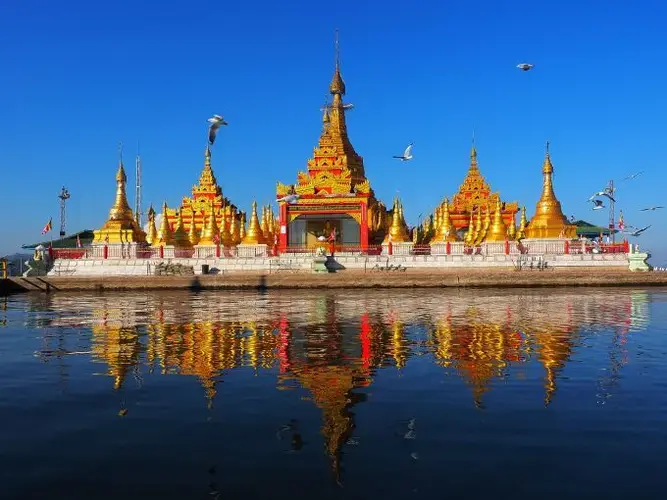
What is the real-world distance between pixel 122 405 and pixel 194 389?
3.50 ft

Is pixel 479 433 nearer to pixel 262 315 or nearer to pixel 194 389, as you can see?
pixel 194 389

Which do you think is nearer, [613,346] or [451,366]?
[451,366]

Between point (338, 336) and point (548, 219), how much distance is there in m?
27.4

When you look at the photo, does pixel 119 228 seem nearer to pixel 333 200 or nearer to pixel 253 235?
pixel 253 235

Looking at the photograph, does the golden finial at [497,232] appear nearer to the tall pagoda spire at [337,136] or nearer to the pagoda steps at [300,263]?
the pagoda steps at [300,263]

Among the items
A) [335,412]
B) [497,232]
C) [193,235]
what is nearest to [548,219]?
[497,232]

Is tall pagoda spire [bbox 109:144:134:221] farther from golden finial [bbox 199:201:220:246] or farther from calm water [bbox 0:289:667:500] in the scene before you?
calm water [bbox 0:289:667:500]

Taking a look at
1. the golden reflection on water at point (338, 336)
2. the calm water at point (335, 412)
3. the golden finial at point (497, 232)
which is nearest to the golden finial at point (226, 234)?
the golden finial at point (497, 232)

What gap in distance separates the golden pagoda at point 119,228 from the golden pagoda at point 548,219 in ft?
84.7

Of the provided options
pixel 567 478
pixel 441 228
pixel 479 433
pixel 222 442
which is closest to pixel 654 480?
pixel 567 478

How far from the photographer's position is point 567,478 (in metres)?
4.92

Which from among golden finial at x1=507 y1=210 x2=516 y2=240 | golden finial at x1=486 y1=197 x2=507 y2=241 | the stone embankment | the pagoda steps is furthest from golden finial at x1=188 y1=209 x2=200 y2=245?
golden finial at x1=507 y1=210 x2=516 y2=240

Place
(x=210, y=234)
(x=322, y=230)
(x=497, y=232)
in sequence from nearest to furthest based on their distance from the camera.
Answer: (x=497, y=232) → (x=210, y=234) → (x=322, y=230)

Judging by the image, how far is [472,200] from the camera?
5225 cm
